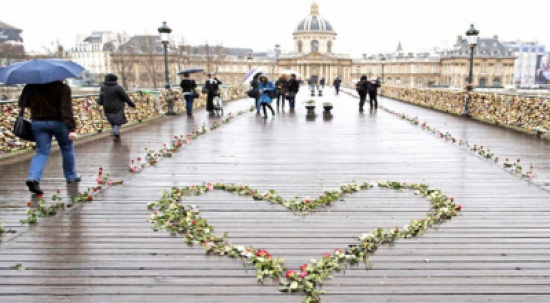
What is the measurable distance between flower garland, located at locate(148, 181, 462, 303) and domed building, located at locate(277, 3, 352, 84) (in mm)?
122420

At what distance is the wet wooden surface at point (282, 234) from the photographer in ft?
13.9

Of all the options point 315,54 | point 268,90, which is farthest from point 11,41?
point 268,90

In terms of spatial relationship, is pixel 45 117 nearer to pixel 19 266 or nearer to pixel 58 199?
pixel 58 199

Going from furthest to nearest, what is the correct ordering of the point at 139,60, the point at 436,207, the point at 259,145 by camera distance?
1. the point at 139,60
2. the point at 259,145
3. the point at 436,207

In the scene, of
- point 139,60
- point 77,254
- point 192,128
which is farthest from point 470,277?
point 139,60

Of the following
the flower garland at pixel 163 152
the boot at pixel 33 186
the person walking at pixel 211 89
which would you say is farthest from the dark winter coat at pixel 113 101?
the person walking at pixel 211 89

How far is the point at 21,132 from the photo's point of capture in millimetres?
7438

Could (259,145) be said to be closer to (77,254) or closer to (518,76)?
(77,254)

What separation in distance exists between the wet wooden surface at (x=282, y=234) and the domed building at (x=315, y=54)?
11990 cm

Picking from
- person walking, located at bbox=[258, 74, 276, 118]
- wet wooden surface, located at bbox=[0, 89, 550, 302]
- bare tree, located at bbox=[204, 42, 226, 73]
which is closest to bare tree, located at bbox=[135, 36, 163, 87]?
bare tree, located at bbox=[204, 42, 226, 73]

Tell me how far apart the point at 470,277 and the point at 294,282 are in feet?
5.07

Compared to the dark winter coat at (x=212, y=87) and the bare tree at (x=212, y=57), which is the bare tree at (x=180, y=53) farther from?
the dark winter coat at (x=212, y=87)

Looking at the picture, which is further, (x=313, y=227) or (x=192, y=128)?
(x=192, y=128)

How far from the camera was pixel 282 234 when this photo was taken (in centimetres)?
557
